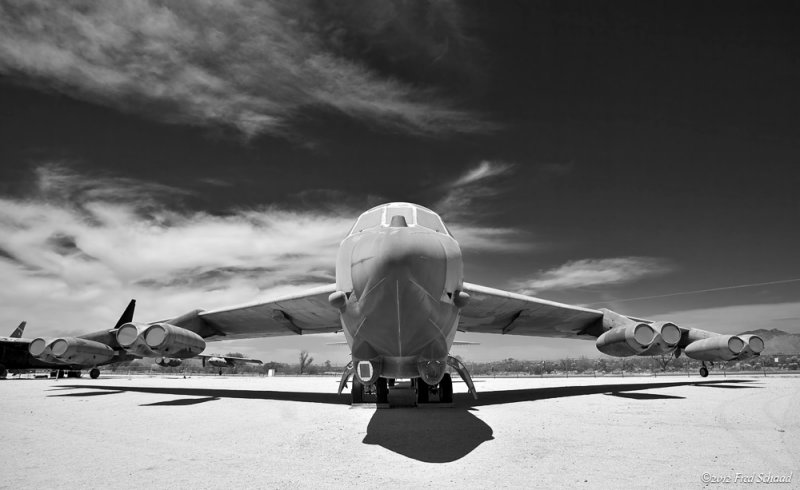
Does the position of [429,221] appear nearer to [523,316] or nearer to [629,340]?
[629,340]

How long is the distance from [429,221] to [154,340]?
8.99 m

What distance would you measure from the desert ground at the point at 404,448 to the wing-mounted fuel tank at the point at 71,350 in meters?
6.27

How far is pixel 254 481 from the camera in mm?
3717

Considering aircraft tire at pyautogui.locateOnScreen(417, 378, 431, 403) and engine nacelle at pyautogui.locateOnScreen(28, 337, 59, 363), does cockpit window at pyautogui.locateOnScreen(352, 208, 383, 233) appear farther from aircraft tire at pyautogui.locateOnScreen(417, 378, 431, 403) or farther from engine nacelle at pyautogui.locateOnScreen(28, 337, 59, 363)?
engine nacelle at pyautogui.locateOnScreen(28, 337, 59, 363)

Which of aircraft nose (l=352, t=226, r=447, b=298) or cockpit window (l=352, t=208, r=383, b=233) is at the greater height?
cockpit window (l=352, t=208, r=383, b=233)

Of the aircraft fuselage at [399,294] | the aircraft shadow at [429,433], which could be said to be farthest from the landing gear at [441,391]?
the aircraft fuselage at [399,294]

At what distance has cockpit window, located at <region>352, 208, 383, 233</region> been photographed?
21.7 feet

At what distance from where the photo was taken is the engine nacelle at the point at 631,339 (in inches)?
435

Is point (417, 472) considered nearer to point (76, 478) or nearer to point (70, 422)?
point (76, 478)

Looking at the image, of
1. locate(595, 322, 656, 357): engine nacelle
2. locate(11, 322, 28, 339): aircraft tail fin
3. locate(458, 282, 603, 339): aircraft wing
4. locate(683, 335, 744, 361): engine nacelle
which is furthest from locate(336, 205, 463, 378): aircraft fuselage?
locate(11, 322, 28, 339): aircraft tail fin

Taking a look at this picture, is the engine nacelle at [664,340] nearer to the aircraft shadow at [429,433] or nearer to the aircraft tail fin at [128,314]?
the aircraft shadow at [429,433]

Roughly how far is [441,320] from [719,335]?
48.2 ft

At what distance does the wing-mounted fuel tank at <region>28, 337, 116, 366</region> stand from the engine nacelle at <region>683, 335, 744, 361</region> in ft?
73.3

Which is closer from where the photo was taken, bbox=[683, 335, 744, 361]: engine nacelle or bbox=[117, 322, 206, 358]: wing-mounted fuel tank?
bbox=[117, 322, 206, 358]: wing-mounted fuel tank
